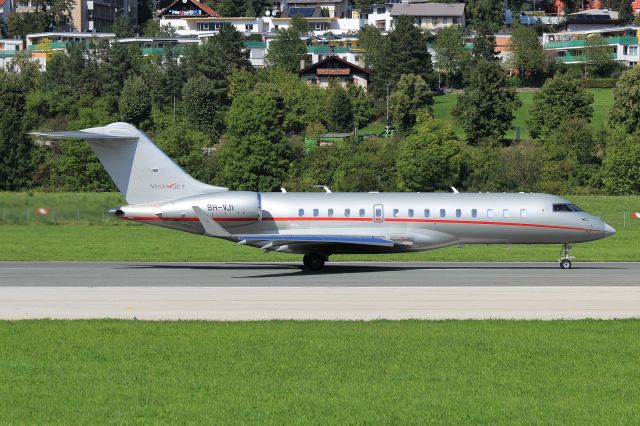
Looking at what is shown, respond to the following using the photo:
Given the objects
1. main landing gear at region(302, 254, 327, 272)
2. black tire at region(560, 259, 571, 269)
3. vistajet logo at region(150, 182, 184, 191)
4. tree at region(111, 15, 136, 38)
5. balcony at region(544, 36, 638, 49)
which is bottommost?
black tire at region(560, 259, 571, 269)

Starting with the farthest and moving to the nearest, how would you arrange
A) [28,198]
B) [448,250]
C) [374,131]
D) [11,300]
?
[374,131] → [28,198] → [448,250] → [11,300]

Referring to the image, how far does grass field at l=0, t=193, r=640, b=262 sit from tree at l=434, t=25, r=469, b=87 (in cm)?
8690

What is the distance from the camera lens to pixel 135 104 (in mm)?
121625

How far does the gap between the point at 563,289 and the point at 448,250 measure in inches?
696

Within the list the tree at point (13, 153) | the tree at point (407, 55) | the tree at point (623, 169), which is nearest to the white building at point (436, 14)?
the tree at point (407, 55)

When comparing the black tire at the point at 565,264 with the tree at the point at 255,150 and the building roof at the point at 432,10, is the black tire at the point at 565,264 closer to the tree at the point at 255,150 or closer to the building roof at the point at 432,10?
the tree at the point at 255,150

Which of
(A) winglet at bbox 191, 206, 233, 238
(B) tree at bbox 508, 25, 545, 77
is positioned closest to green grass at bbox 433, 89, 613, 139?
(B) tree at bbox 508, 25, 545, 77

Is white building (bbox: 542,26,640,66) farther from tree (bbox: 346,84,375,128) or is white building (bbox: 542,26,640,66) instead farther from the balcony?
tree (bbox: 346,84,375,128)

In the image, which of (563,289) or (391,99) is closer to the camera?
(563,289)

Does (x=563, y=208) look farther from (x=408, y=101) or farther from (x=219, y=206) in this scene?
(x=408, y=101)

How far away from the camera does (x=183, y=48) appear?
161 m

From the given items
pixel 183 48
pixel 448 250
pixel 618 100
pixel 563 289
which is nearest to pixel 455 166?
pixel 618 100

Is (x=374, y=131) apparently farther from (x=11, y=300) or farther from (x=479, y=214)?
(x=11, y=300)

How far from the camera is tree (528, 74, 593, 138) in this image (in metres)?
117
